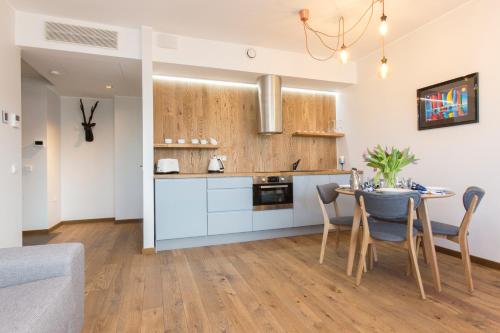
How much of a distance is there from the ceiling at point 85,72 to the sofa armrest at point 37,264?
2.47 metres

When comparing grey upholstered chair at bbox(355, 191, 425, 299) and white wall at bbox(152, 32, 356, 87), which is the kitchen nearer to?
white wall at bbox(152, 32, 356, 87)

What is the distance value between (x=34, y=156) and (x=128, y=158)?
133 centimetres

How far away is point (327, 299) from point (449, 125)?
2371 mm

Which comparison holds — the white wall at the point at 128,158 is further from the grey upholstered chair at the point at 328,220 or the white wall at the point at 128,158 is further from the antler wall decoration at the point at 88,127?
the grey upholstered chair at the point at 328,220

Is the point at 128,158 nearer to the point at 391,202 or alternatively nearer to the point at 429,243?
the point at 391,202

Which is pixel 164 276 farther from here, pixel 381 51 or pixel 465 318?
pixel 381 51

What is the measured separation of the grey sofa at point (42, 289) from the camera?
1.02m

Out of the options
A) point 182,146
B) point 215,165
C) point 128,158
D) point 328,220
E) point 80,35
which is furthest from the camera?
point 128,158

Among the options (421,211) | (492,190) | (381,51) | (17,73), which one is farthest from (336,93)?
(17,73)

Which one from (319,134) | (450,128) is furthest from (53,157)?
(450,128)

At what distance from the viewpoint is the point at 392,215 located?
2105 millimetres

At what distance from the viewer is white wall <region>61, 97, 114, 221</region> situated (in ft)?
15.8

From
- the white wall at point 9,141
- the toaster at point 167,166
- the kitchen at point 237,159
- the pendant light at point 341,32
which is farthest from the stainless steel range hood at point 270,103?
the white wall at point 9,141

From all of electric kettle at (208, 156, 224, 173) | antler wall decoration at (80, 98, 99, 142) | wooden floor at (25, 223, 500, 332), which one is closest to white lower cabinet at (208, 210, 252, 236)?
wooden floor at (25, 223, 500, 332)
